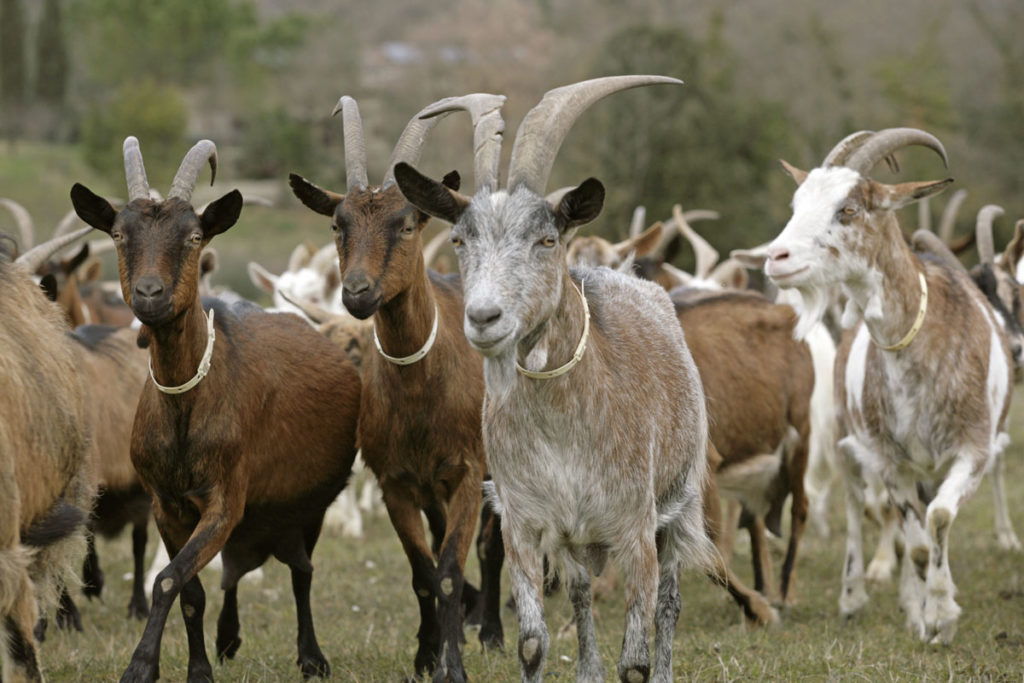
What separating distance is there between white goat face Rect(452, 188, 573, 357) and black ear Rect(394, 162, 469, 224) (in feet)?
0.29

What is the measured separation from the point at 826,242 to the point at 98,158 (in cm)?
5289

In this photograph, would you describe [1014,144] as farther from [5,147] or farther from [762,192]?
[5,147]

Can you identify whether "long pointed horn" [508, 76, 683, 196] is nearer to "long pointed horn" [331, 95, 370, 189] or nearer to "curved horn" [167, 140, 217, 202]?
"long pointed horn" [331, 95, 370, 189]

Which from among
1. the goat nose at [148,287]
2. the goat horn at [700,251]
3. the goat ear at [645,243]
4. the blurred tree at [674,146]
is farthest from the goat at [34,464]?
the blurred tree at [674,146]

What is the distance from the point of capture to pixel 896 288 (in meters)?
6.80

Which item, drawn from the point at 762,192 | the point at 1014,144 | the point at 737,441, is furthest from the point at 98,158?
the point at 737,441

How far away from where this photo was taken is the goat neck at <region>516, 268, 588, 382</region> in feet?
15.4

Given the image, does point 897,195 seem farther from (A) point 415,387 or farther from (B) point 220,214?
(B) point 220,214

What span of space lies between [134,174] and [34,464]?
145 centimetres

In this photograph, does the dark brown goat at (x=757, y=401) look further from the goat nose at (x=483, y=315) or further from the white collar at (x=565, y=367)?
the goat nose at (x=483, y=315)

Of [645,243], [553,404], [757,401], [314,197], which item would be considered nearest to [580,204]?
[553,404]

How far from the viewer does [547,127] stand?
16.3 feet

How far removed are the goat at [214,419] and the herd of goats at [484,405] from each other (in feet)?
0.05

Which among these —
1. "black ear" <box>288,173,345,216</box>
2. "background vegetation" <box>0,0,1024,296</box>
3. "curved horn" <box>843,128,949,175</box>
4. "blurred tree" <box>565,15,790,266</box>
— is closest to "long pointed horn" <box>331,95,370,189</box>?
"black ear" <box>288,173,345,216</box>
